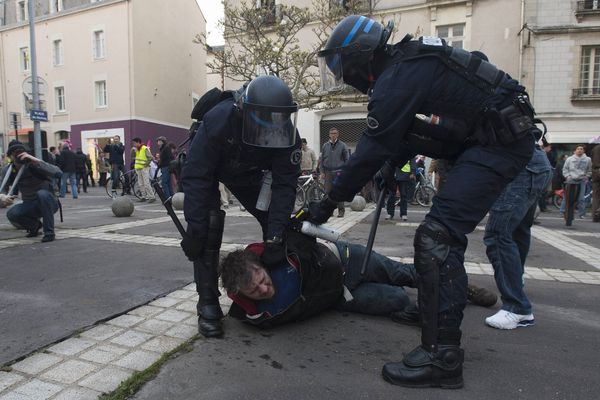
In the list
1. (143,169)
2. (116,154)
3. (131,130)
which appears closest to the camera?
(143,169)

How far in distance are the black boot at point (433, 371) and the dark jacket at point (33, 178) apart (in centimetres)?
534

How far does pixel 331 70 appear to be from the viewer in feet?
7.94

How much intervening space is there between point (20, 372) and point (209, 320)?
981 millimetres

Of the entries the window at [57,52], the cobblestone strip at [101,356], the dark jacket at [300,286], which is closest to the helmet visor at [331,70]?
the dark jacket at [300,286]

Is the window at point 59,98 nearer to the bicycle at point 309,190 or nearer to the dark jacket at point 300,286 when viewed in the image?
the bicycle at point 309,190

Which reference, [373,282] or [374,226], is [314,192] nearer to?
[373,282]

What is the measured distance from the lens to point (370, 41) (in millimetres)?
2221

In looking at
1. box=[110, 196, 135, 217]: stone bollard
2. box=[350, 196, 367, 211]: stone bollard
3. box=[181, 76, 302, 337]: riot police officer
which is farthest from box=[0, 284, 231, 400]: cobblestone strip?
box=[350, 196, 367, 211]: stone bollard

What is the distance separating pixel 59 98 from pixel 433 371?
28847mm

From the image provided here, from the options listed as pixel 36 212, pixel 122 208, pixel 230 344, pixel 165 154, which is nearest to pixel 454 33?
pixel 165 154

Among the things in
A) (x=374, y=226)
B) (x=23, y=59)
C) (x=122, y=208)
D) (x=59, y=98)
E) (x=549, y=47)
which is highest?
(x=23, y=59)

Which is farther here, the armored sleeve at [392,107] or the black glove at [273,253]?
the black glove at [273,253]

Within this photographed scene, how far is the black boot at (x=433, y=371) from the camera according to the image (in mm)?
2068

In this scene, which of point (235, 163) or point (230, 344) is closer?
point (230, 344)
